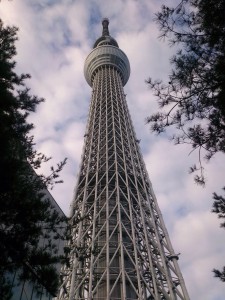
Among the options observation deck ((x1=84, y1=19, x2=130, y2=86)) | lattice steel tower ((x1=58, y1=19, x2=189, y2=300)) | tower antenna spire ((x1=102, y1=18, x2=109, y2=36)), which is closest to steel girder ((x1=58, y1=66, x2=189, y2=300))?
lattice steel tower ((x1=58, y1=19, x2=189, y2=300))

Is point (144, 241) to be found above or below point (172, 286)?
above

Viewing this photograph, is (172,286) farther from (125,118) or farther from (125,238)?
(125,118)

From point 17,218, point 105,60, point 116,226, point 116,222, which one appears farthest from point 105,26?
point 17,218

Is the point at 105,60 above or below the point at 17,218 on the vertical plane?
above

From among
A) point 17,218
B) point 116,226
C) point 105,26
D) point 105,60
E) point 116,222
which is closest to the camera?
point 17,218

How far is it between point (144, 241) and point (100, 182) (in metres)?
9.11


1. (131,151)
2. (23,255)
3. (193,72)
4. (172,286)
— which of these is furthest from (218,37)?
(131,151)

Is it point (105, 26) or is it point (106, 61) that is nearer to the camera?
point (106, 61)

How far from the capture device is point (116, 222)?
3167cm

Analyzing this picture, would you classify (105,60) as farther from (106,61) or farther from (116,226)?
(116,226)

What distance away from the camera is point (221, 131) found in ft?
27.0

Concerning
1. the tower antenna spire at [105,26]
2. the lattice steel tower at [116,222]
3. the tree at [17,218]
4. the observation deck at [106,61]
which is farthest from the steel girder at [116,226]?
the tower antenna spire at [105,26]

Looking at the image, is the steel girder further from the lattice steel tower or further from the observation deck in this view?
the observation deck

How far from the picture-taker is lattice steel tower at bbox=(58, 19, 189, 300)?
25547 millimetres
